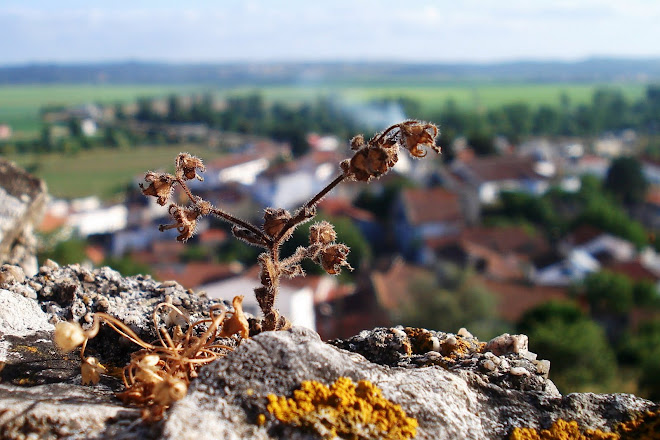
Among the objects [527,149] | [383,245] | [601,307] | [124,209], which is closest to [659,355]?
[601,307]

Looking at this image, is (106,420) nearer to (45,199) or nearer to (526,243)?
(45,199)

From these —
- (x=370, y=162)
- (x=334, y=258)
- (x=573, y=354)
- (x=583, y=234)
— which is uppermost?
(x=370, y=162)

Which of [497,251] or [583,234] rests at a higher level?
[583,234]

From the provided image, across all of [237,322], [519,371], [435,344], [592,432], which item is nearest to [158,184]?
[237,322]

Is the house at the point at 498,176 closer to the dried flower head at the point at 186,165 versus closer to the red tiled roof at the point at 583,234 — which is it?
the red tiled roof at the point at 583,234

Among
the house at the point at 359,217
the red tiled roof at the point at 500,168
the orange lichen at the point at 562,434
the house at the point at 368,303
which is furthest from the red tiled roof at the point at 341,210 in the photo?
the orange lichen at the point at 562,434

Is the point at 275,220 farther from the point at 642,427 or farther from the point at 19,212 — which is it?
the point at 19,212

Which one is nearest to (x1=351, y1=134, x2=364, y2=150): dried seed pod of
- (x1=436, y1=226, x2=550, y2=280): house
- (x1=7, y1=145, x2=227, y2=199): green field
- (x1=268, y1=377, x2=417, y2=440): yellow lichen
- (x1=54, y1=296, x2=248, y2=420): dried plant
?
(x1=54, y1=296, x2=248, y2=420): dried plant
